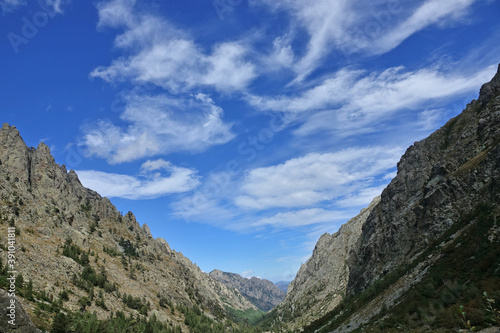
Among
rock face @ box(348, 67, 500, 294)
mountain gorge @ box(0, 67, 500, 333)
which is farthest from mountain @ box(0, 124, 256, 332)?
rock face @ box(348, 67, 500, 294)

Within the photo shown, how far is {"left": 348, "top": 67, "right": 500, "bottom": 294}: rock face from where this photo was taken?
50281mm

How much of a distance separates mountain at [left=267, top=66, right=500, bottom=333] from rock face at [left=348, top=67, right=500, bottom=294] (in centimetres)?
25

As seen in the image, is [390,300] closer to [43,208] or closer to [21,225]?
[21,225]

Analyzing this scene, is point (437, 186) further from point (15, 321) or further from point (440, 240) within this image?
point (15, 321)

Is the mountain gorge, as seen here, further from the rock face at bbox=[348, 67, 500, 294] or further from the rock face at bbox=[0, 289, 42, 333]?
the rock face at bbox=[348, 67, 500, 294]

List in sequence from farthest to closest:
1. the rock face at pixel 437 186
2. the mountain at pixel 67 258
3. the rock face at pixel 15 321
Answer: the mountain at pixel 67 258
the rock face at pixel 437 186
the rock face at pixel 15 321

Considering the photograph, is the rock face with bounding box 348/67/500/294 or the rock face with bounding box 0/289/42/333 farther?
the rock face with bounding box 348/67/500/294

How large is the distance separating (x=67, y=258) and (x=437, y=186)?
136 m

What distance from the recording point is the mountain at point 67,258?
8831cm

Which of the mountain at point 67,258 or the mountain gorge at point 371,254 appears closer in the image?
the mountain gorge at point 371,254

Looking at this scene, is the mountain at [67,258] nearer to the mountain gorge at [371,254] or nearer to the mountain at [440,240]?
the mountain gorge at [371,254]

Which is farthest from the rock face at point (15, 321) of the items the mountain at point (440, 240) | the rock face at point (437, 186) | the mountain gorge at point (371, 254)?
the rock face at point (437, 186)

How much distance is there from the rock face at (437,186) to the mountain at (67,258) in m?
85.0

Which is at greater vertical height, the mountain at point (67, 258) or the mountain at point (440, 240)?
the mountain at point (67, 258)
